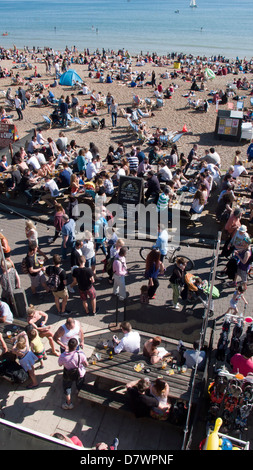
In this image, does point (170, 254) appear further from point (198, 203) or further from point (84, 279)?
point (84, 279)

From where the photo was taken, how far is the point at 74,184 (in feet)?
36.3

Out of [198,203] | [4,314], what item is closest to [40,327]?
[4,314]

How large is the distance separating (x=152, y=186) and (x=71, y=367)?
6.62 meters

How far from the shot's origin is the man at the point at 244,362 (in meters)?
5.71

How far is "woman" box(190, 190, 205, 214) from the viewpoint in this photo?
10.0 meters

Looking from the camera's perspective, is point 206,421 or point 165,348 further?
point 165,348

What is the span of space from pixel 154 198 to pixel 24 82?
23.0 m

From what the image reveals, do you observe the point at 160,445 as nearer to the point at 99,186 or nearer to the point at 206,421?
the point at 206,421

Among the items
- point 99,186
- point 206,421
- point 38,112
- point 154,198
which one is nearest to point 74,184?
point 99,186

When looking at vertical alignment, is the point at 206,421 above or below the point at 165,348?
below

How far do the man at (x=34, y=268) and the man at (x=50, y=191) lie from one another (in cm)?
368

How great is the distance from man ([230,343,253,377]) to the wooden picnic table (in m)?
0.56

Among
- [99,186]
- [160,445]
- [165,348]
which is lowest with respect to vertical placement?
[160,445]

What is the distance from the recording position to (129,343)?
6.16 meters
